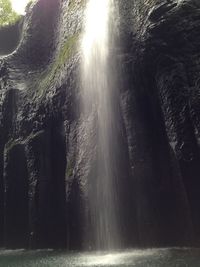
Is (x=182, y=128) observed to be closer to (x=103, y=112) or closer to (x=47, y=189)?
(x=103, y=112)

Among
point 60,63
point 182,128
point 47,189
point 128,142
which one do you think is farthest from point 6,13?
point 182,128

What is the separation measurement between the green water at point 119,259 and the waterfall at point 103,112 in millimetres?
1004

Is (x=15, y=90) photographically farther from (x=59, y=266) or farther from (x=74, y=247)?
(x=59, y=266)

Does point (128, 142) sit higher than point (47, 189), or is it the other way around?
point (128, 142)

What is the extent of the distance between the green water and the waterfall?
1.00 meters

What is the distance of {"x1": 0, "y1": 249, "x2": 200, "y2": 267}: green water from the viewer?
28.3 ft

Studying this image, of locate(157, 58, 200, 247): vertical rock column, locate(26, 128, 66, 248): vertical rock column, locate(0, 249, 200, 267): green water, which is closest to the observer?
locate(0, 249, 200, 267): green water

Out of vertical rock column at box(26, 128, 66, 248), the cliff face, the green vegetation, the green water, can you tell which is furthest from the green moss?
the green vegetation

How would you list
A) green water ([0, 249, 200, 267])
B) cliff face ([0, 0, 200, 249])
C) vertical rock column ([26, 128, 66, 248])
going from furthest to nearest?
vertical rock column ([26, 128, 66, 248]), cliff face ([0, 0, 200, 249]), green water ([0, 249, 200, 267])

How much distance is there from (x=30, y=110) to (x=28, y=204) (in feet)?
12.8

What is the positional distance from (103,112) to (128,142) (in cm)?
153

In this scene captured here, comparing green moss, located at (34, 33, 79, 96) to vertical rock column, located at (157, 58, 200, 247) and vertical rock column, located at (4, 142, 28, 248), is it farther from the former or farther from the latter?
vertical rock column, located at (157, 58, 200, 247)

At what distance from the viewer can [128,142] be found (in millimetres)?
12406

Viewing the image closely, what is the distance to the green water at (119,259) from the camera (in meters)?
8.64
